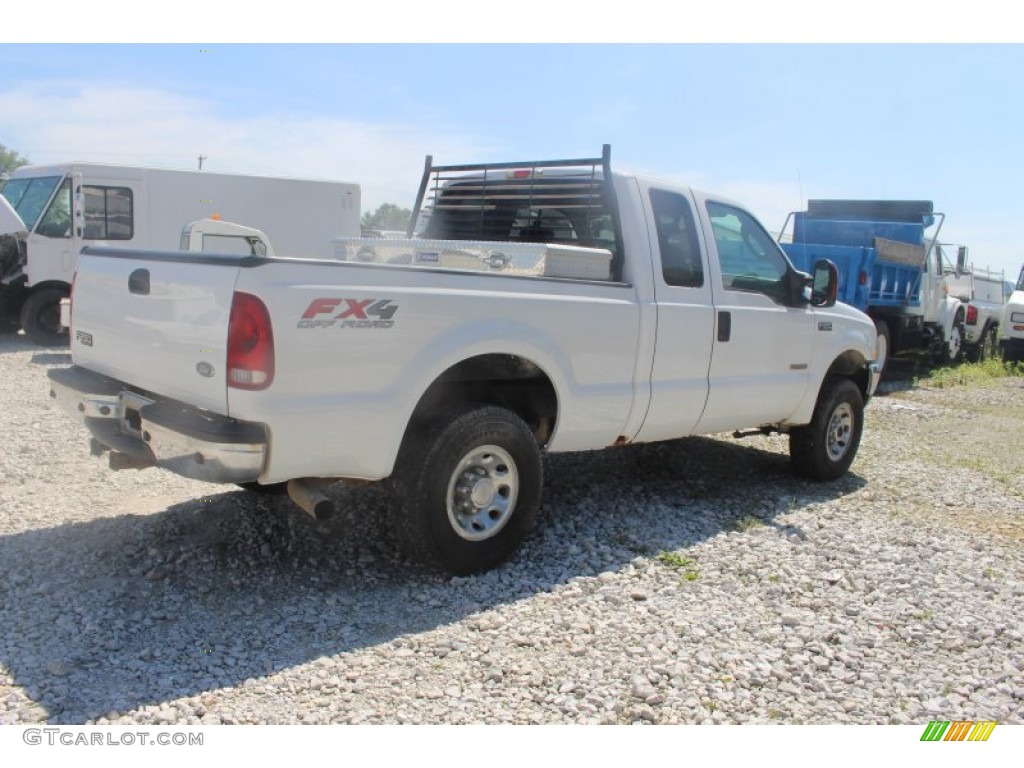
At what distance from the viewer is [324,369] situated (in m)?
3.75

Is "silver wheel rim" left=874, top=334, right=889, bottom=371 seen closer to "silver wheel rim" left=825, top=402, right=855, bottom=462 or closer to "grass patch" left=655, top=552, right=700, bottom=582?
"silver wheel rim" left=825, top=402, right=855, bottom=462

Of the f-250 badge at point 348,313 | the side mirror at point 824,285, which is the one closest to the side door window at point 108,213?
the side mirror at point 824,285

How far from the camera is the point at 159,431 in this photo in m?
3.87

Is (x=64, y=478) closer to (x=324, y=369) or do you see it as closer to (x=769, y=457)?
(x=324, y=369)

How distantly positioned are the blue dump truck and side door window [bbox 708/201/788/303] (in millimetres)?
7562

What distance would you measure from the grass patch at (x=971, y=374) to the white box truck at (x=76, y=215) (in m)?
9.57

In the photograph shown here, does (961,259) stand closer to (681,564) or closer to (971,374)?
(971,374)

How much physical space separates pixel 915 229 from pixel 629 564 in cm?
1137

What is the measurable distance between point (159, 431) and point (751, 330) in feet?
12.1

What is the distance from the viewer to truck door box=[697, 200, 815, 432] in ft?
18.7

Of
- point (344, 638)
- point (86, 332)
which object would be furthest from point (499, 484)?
point (86, 332)

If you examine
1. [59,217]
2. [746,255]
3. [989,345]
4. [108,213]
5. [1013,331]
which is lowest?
[989,345]

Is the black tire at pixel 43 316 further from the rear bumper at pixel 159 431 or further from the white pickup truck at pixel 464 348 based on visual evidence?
the rear bumper at pixel 159 431

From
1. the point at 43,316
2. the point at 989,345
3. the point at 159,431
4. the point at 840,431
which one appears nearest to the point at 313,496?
the point at 159,431
